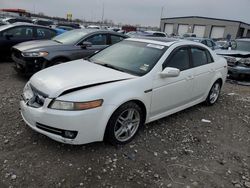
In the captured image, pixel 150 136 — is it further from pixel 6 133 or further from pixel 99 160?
pixel 6 133

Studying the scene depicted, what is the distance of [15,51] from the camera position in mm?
6559

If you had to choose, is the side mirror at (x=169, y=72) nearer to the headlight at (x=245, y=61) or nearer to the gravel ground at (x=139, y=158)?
the gravel ground at (x=139, y=158)

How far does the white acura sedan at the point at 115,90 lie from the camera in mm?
3025

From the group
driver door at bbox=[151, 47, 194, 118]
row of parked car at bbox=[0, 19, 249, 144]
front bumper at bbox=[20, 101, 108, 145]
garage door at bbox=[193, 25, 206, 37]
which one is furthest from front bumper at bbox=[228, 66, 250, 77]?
garage door at bbox=[193, 25, 206, 37]

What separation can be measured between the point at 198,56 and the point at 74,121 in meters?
3.07

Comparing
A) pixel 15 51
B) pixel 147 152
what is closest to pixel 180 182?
pixel 147 152

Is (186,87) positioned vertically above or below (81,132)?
above

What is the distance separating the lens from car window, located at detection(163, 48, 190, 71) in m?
4.12

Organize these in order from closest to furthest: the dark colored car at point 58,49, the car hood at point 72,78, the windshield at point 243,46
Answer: the car hood at point 72,78 → the dark colored car at point 58,49 → the windshield at point 243,46

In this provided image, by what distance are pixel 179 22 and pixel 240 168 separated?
54348 mm

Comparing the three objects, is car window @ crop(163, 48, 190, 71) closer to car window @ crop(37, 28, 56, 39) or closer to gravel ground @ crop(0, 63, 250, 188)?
gravel ground @ crop(0, 63, 250, 188)

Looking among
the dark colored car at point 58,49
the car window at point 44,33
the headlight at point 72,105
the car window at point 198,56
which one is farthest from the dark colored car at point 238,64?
the headlight at point 72,105

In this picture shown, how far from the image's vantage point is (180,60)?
4.34 meters

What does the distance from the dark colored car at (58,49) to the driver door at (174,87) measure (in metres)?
3.10
